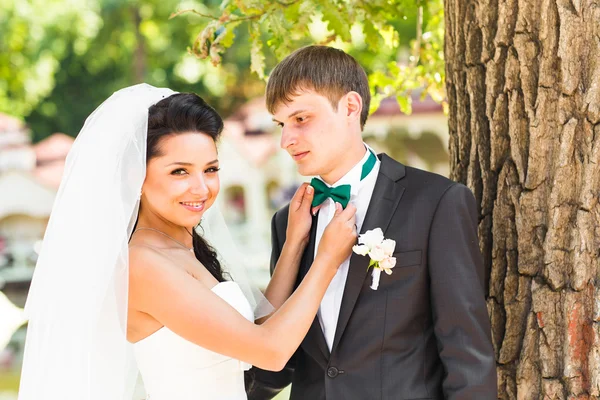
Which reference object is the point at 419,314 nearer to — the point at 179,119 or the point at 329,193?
the point at 329,193

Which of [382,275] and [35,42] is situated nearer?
[382,275]

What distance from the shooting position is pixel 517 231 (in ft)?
9.66

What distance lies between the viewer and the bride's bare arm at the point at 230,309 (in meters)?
2.77

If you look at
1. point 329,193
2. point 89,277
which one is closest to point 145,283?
point 89,277

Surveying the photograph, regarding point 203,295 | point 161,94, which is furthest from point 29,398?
point 161,94

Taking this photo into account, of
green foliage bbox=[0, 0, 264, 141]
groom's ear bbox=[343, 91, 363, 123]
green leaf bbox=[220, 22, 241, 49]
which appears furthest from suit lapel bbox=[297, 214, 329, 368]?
green foliage bbox=[0, 0, 264, 141]

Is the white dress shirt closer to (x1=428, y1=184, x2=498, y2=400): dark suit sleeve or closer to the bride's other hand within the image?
the bride's other hand

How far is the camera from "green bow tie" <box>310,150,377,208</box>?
2.93 metres

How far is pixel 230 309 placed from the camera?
2.83 m

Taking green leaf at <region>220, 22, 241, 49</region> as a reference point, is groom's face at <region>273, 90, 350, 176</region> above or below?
below

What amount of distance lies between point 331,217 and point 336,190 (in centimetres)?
21

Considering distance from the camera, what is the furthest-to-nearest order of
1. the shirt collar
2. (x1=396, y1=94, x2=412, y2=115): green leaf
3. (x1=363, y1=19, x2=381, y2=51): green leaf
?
(x1=396, y1=94, x2=412, y2=115): green leaf, (x1=363, y1=19, x2=381, y2=51): green leaf, the shirt collar

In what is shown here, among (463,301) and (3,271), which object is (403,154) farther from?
(463,301)

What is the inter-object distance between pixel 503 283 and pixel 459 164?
568mm
